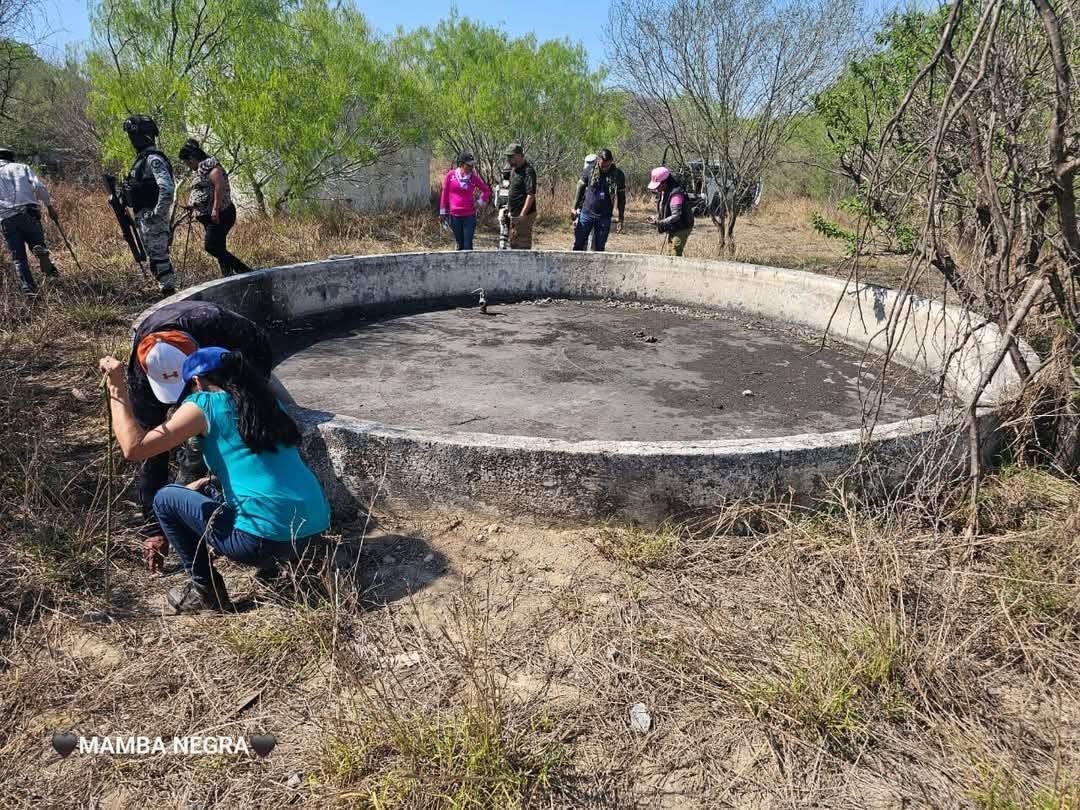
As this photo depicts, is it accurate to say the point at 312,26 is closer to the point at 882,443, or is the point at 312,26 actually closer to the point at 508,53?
the point at 508,53

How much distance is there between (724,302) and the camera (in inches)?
335

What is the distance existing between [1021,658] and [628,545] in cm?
159

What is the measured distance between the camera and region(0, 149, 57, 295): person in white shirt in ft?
23.2

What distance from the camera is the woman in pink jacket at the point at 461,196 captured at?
925cm

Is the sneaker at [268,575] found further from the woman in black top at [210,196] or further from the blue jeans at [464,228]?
the blue jeans at [464,228]

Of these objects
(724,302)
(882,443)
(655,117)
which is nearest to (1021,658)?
(882,443)

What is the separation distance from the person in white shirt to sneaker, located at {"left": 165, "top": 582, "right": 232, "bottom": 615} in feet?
18.5

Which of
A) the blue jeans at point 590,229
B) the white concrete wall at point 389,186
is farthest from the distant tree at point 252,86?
the blue jeans at point 590,229

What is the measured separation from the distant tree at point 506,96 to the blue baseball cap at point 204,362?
15150 mm

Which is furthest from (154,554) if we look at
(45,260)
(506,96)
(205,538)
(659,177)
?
(506,96)

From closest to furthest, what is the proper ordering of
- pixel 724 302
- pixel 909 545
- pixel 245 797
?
pixel 245 797, pixel 909 545, pixel 724 302

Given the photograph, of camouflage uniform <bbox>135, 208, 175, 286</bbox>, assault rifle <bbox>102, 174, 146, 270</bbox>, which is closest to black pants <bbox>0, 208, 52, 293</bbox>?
assault rifle <bbox>102, 174, 146, 270</bbox>

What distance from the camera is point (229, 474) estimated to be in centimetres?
288

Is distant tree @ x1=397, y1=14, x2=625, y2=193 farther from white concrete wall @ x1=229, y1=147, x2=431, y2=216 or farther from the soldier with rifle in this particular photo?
the soldier with rifle
